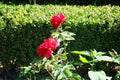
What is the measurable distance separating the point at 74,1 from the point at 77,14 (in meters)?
2.11

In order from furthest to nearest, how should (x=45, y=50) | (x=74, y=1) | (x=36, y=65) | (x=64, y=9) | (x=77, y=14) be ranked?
(x=74, y=1), (x=64, y=9), (x=77, y=14), (x=36, y=65), (x=45, y=50)

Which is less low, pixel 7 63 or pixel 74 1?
pixel 74 1

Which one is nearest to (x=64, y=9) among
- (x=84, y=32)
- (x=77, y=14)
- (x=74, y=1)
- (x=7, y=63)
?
(x=77, y=14)

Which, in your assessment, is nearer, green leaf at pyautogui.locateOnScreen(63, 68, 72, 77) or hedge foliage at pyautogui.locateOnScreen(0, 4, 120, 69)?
green leaf at pyautogui.locateOnScreen(63, 68, 72, 77)

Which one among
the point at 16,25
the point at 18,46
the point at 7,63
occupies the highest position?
the point at 16,25

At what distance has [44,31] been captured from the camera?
4.36 meters

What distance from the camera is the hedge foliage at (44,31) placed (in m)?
4.34

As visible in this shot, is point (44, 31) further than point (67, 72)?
Yes

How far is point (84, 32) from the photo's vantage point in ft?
14.3

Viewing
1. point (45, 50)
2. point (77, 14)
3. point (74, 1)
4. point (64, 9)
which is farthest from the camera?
point (74, 1)

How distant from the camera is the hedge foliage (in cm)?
434

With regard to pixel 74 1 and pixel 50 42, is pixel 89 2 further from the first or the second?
pixel 50 42

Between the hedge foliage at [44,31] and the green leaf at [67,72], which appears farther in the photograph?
the hedge foliage at [44,31]

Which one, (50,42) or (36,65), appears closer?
(50,42)
